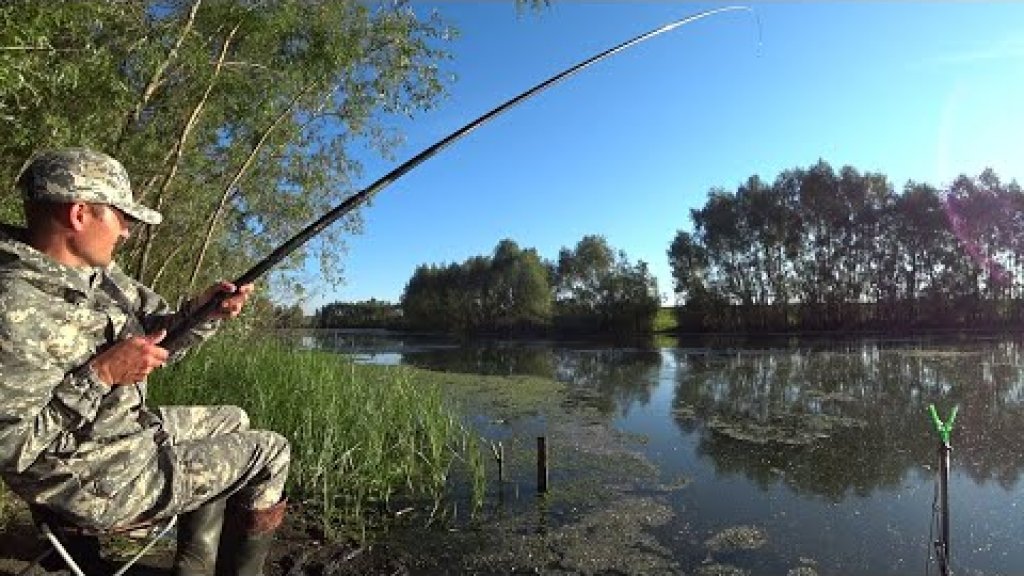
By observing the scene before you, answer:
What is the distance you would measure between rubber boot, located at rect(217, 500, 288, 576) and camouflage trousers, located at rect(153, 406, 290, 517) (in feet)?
0.14

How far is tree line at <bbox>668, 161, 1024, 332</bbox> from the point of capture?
48.1m

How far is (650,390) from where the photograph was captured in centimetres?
1964

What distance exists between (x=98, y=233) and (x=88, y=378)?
1.68ft


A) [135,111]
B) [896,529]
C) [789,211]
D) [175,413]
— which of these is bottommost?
[896,529]

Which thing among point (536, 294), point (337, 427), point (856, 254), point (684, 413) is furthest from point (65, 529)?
point (536, 294)

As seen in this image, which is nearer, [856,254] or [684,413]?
[684,413]

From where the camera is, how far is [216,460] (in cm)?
Result: 267

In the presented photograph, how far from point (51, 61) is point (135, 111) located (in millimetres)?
2180

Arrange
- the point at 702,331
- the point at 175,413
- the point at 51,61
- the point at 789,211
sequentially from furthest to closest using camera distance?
1. the point at 702,331
2. the point at 789,211
3. the point at 51,61
4. the point at 175,413

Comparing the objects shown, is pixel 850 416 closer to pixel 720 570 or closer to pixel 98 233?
pixel 720 570

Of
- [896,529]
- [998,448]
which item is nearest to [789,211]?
[998,448]

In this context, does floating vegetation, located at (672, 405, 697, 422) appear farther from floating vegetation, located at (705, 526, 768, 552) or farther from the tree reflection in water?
floating vegetation, located at (705, 526, 768, 552)

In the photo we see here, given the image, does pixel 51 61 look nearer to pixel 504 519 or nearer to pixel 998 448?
pixel 504 519

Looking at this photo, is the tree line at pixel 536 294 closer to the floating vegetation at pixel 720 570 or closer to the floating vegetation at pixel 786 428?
the floating vegetation at pixel 786 428
